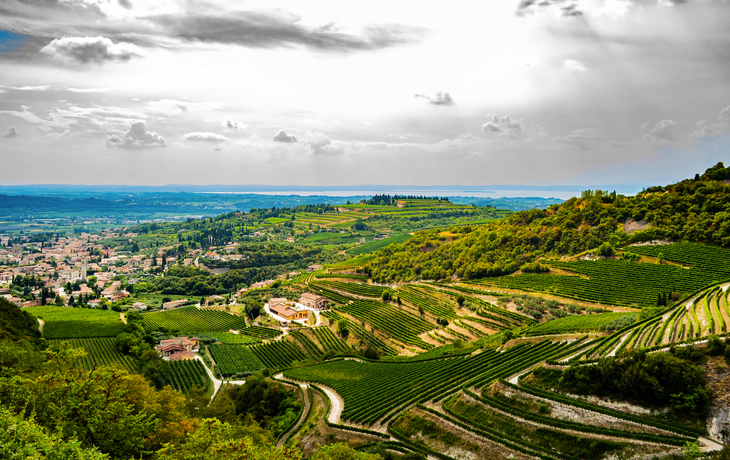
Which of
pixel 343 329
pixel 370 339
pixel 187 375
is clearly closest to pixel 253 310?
pixel 343 329

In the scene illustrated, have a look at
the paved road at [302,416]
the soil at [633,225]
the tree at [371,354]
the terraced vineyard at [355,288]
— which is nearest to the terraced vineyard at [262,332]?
the terraced vineyard at [355,288]

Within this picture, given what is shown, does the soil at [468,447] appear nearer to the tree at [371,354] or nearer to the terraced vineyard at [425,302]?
the tree at [371,354]

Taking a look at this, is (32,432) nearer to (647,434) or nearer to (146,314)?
(647,434)

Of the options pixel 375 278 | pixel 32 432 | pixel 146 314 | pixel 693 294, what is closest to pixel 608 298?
pixel 693 294

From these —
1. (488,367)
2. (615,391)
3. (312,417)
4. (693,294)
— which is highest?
(693,294)

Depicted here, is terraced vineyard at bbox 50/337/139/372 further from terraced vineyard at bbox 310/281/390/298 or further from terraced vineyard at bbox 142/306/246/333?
terraced vineyard at bbox 310/281/390/298

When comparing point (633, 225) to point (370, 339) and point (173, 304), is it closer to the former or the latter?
point (370, 339)
